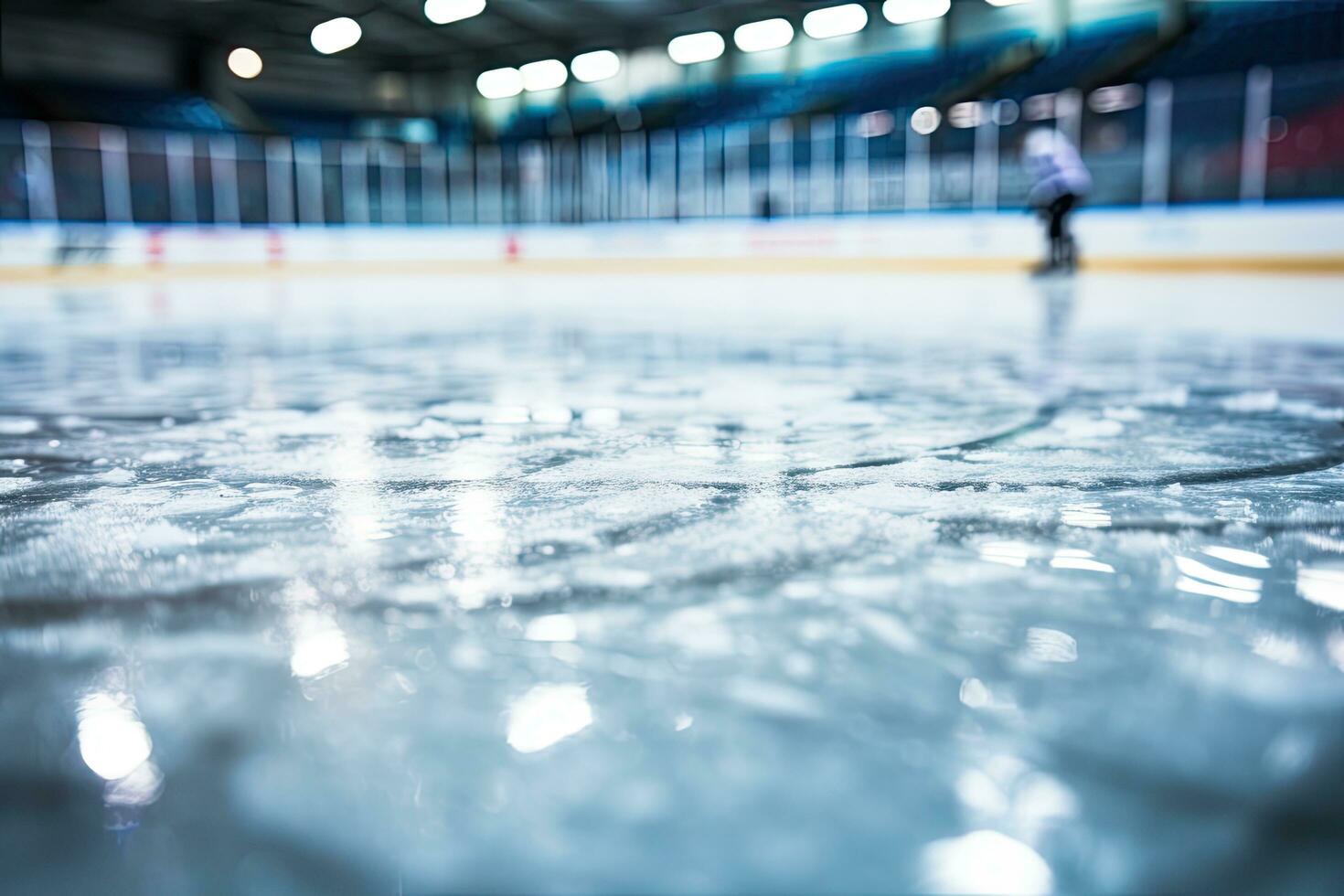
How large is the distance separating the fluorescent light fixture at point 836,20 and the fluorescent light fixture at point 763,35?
1.18 feet

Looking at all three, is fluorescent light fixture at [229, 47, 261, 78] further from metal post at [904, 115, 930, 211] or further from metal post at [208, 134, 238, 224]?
metal post at [904, 115, 930, 211]

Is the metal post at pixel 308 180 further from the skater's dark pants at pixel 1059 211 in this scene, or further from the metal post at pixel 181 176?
the skater's dark pants at pixel 1059 211

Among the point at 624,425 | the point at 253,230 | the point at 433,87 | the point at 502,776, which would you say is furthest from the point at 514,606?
the point at 433,87

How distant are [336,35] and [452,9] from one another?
2.69 m

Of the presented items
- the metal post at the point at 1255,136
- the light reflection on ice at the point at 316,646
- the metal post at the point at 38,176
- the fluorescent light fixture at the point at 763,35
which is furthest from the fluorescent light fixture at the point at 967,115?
the light reflection on ice at the point at 316,646

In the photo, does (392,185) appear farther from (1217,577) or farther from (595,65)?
(1217,577)

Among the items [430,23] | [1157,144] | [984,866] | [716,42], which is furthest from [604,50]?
[984,866]

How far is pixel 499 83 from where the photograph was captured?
20.5 metres

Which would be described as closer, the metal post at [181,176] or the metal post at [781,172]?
the metal post at [781,172]

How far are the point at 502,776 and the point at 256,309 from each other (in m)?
6.42

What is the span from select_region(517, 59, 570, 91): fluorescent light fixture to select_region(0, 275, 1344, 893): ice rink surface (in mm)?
18625

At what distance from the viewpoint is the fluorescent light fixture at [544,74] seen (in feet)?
64.0

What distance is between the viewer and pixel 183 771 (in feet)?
2.19

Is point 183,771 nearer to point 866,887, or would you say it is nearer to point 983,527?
point 866,887
